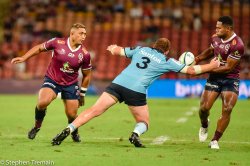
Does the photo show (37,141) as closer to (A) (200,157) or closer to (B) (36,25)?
(A) (200,157)

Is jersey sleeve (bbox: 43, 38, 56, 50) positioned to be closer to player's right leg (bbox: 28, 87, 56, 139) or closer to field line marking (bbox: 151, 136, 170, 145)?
player's right leg (bbox: 28, 87, 56, 139)

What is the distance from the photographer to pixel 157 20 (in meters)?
32.6

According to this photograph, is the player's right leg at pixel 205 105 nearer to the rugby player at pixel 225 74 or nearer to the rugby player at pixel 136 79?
the rugby player at pixel 225 74

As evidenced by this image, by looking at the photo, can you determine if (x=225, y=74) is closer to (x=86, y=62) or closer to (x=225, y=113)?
(x=225, y=113)

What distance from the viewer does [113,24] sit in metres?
33.4

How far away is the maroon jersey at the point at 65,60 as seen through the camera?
12.1m

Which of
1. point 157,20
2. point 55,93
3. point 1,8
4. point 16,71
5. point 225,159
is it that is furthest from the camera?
point 1,8

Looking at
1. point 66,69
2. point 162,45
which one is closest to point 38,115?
point 66,69

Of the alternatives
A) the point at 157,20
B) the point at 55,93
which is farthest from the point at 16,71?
the point at 55,93

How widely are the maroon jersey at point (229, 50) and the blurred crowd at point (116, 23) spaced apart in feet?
61.8

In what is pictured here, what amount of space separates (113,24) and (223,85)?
2172 centimetres

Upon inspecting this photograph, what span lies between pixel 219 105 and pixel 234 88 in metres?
11.1

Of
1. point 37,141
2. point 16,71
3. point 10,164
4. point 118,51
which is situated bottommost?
point 16,71

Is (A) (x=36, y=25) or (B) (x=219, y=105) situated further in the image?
(A) (x=36, y=25)
